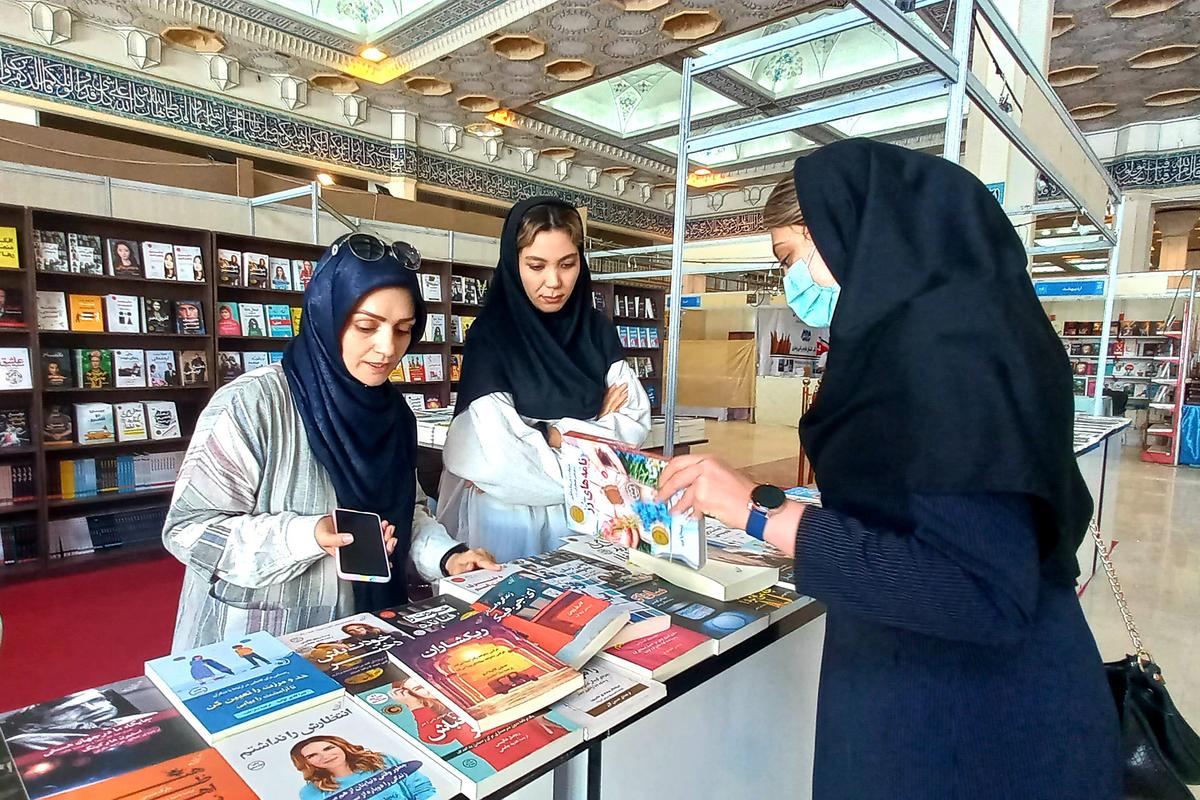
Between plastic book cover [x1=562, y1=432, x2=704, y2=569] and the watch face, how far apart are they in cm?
22

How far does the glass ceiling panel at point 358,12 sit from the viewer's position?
230 inches

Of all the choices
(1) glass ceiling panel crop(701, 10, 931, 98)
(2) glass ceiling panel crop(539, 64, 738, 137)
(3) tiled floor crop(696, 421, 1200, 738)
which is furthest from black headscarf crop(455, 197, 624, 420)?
(2) glass ceiling panel crop(539, 64, 738, 137)

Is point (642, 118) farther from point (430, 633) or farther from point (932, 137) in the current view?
point (430, 633)

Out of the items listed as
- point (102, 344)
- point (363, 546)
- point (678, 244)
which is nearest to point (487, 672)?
point (363, 546)

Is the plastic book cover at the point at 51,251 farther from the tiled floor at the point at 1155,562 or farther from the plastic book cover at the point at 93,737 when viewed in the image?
the tiled floor at the point at 1155,562

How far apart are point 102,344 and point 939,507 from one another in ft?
16.3

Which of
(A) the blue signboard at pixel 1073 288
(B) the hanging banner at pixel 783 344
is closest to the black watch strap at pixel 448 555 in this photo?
(A) the blue signboard at pixel 1073 288

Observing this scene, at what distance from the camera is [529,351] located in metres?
1.69

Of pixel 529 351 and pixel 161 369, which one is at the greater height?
pixel 529 351

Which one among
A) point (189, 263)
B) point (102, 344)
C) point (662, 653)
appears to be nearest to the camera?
point (662, 653)

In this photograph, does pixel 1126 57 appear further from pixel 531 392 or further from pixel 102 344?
pixel 102 344

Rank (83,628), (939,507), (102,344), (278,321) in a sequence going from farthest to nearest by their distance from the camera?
1. (278,321)
2. (102,344)
3. (83,628)
4. (939,507)

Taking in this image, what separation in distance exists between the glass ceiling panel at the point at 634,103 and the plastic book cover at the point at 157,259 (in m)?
5.00

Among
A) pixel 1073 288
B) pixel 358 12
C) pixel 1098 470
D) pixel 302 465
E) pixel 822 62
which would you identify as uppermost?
pixel 822 62
